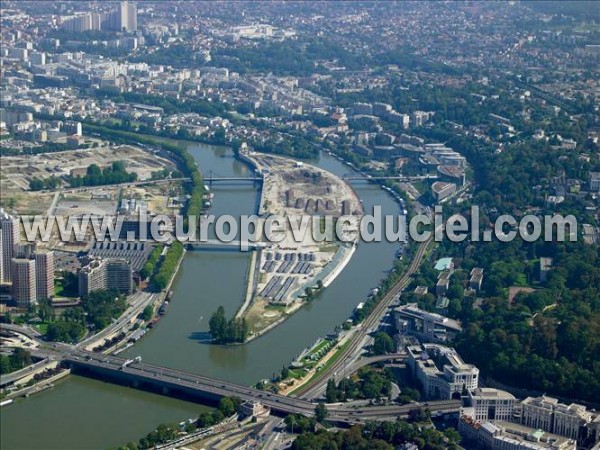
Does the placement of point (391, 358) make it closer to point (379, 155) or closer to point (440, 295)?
point (440, 295)

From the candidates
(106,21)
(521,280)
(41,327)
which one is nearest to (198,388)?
(41,327)

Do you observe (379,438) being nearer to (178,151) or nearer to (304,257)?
(304,257)

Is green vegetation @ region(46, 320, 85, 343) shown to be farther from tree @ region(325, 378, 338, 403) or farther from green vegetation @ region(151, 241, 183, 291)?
tree @ region(325, 378, 338, 403)

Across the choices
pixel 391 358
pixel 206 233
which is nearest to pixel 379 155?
pixel 206 233

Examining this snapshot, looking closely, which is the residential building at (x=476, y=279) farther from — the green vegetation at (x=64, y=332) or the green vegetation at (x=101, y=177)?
the green vegetation at (x=101, y=177)

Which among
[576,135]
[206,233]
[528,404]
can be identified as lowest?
[528,404]

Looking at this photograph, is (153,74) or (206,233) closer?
(206,233)

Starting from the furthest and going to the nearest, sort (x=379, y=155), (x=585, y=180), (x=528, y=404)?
(x=379, y=155), (x=585, y=180), (x=528, y=404)
